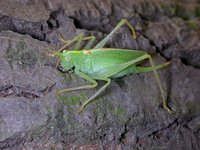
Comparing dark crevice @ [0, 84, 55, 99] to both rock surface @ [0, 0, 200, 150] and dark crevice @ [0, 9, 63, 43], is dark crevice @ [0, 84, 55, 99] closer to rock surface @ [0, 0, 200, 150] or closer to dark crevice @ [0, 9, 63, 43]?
rock surface @ [0, 0, 200, 150]

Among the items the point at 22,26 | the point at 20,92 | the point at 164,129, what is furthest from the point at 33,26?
the point at 164,129

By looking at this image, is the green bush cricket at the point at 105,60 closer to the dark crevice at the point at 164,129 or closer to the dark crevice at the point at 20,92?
the dark crevice at the point at 164,129

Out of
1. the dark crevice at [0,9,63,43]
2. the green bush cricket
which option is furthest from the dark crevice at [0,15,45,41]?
the green bush cricket

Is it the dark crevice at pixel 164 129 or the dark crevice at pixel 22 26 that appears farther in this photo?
the dark crevice at pixel 164 129

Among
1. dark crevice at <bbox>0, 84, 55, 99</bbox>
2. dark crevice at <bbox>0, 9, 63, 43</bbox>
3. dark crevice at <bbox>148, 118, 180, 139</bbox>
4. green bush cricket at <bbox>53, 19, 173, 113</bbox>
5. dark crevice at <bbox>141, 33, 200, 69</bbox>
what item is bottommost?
dark crevice at <bbox>148, 118, 180, 139</bbox>

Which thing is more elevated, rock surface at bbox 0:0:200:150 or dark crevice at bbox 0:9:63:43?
dark crevice at bbox 0:9:63:43

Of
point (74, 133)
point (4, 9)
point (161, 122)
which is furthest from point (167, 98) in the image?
point (4, 9)

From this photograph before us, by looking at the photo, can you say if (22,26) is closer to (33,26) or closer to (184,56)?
(33,26)

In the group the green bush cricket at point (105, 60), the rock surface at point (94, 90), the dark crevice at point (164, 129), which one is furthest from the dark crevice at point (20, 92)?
the dark crevice at point (164, 129)
